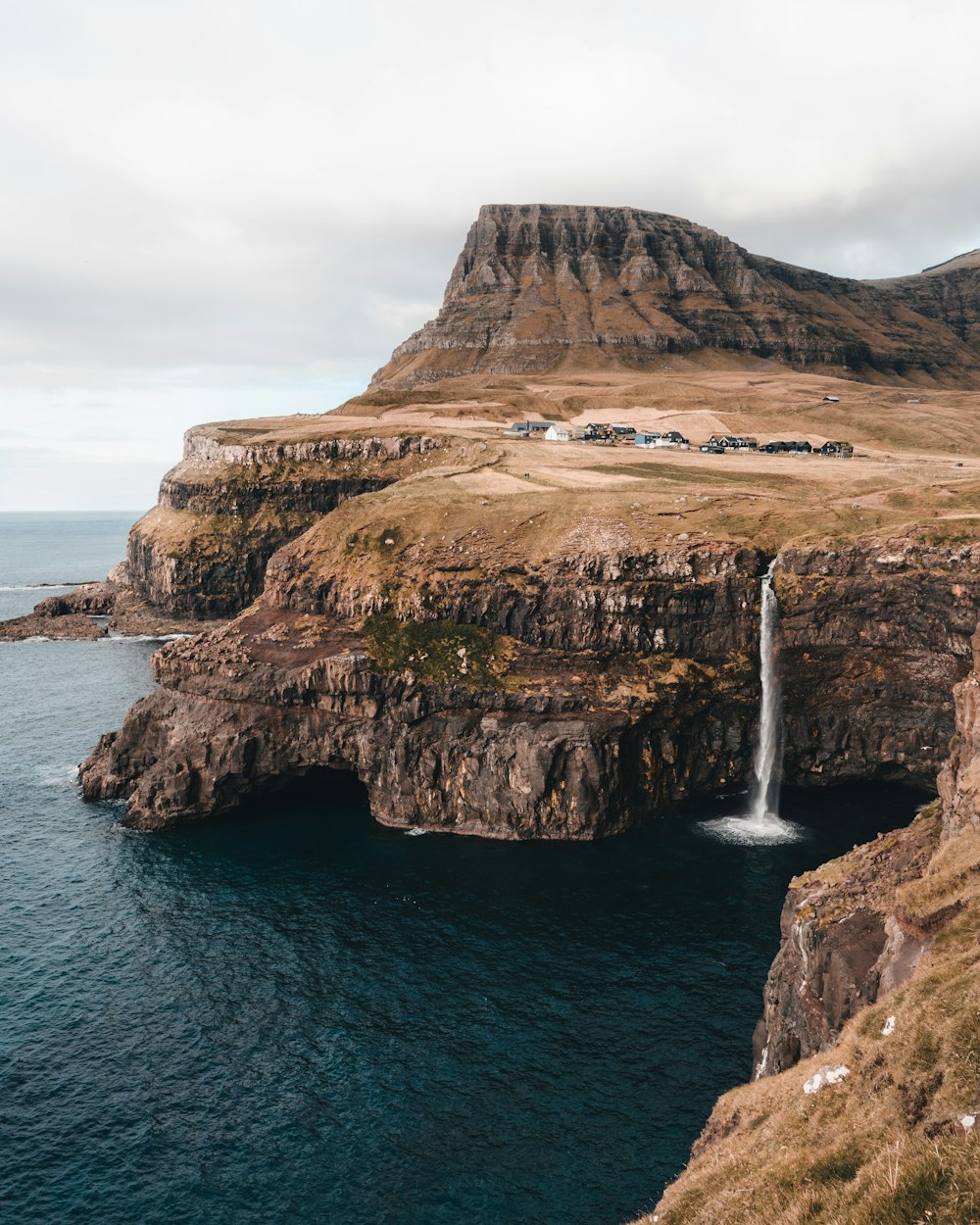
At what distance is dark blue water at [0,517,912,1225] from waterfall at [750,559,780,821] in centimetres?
426

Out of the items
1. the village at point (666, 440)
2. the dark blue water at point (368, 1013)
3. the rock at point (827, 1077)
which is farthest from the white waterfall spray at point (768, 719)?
the village at point (666, 440)

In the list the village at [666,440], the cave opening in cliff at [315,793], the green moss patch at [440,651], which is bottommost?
the cave opening in cliff at [315,793]

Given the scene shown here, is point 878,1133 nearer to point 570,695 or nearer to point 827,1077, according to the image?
point 827,1077

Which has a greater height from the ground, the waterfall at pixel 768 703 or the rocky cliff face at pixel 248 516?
the rocky cliff face at pixel 248 516

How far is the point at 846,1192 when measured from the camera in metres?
19.7

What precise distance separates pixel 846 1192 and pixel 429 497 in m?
99.9

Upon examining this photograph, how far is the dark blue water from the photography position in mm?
42719

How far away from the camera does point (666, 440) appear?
168000mm

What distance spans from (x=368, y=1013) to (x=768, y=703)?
180 feet

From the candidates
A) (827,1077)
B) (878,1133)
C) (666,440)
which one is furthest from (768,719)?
(666,440)

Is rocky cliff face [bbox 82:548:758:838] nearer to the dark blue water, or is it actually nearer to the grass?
the dark blue water

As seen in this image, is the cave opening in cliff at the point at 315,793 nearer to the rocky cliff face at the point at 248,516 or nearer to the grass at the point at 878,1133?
the grass at the point at 878,1133

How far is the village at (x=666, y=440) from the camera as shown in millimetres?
154663

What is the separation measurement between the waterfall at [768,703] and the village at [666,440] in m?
69.2
